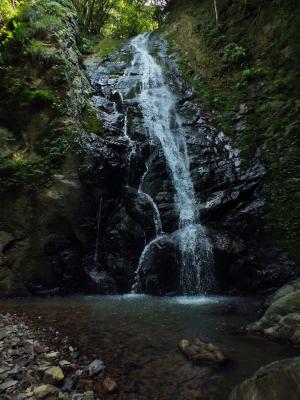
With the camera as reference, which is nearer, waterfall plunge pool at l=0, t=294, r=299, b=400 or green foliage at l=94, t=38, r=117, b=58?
waterfall plunge pool at l=0, t=294, r=299, b=400

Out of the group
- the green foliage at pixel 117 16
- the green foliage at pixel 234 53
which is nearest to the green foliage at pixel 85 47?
the green foliage at pixel 117 16

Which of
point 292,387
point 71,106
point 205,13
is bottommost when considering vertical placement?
point 292,387

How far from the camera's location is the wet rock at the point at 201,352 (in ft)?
14.7

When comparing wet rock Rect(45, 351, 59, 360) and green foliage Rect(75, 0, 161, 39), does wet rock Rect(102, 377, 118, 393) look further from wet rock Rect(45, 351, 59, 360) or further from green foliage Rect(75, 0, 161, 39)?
green foliage Rect(75, 0, 161, 39)

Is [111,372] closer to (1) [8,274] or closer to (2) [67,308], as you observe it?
(2) [67,308]

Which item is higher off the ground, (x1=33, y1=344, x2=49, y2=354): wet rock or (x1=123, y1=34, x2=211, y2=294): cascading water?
(x1=123, y1=34, x2=211, y2=294): cascading water

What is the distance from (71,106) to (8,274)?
5.50m

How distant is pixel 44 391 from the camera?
142 inches

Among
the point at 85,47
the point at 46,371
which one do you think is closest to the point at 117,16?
the point at 85,47

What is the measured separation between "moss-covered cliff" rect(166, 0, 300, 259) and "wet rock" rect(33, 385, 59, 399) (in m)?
7.01

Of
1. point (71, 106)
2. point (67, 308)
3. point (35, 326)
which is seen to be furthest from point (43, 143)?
point (35, 326)

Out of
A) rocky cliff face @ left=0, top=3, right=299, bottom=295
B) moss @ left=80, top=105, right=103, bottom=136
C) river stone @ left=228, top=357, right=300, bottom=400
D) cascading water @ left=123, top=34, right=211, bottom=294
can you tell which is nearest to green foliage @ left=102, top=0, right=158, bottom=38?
cascading water @ left=123, top=34, right=211, bottom=294

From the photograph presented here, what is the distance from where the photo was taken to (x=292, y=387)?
291 cm

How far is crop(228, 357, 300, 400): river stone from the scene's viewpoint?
9.56 feet
